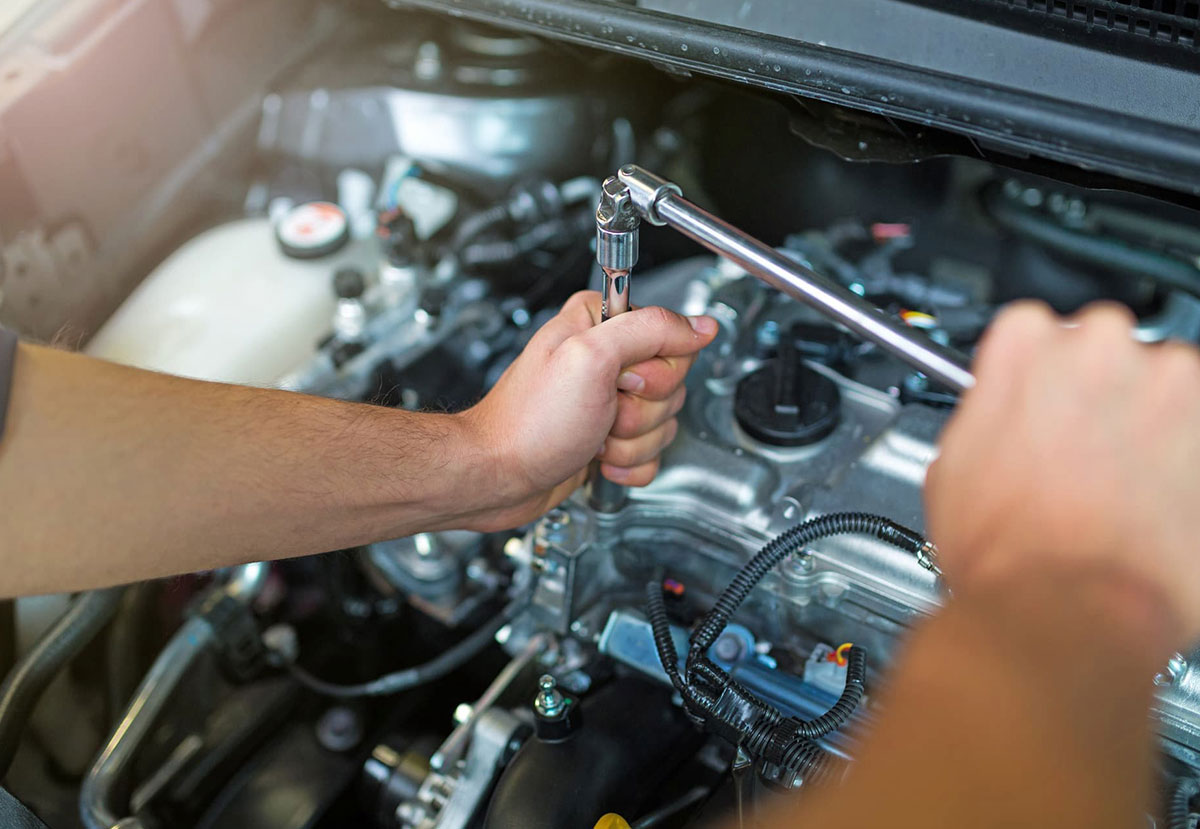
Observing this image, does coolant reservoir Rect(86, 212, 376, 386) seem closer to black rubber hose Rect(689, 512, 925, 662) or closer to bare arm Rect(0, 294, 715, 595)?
bare arm Rect(0, 294, 715, 595)

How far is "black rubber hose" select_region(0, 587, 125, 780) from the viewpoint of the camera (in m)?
1.10

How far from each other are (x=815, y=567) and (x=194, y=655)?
2.40 ft

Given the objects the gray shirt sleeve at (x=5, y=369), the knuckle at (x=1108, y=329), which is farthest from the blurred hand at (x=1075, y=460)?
the gray shirt sleeve at (x=5, y=369)

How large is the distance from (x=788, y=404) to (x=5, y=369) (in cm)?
72

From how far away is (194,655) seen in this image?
1.21 meters

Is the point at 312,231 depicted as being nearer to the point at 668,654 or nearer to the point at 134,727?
the point at 134,727

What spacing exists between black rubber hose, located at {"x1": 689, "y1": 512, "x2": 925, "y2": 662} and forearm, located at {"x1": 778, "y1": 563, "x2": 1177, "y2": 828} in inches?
12.3

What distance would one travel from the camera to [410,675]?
4.22ft

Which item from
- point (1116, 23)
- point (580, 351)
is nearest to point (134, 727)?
point (580, 351)

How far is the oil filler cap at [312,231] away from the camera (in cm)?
146

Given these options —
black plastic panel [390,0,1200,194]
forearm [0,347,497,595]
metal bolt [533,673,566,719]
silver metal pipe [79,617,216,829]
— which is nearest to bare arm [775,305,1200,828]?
black plastic panel [390,0,1200,194]

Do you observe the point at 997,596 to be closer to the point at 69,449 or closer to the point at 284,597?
the point at 69,449

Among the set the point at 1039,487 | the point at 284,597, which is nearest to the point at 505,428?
the point at 1039,487

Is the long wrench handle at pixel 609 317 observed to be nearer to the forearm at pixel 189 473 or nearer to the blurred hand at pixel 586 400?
the blurred hand at pixel 586 400
